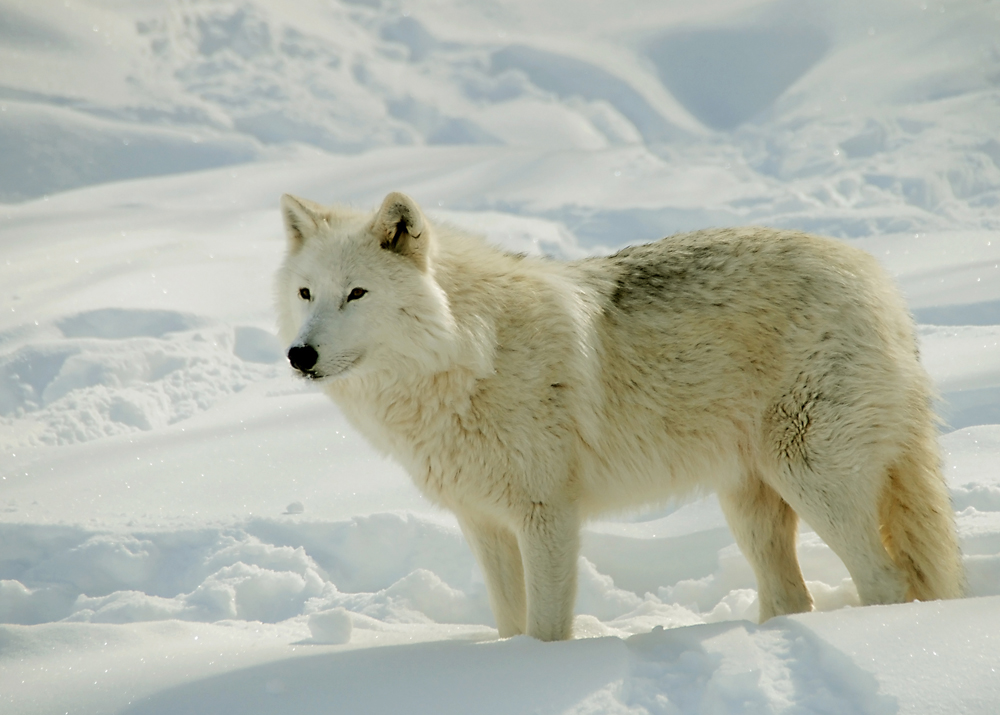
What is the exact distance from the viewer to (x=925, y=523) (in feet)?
11.7

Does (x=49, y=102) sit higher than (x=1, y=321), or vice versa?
(x=49, y=102)

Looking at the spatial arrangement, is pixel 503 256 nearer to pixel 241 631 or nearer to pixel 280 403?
pixel 241 631

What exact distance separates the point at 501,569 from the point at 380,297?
4.53 feet

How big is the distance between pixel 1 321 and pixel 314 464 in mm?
3846

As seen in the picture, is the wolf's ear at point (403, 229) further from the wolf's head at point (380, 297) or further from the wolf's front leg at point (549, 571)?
the wolf's front leg at point (549, 571)

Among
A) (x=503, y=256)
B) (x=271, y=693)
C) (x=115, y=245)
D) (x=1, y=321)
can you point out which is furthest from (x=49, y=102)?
(x=271, y=693)

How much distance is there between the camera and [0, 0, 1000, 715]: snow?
9.04ft

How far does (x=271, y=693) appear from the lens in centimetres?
266

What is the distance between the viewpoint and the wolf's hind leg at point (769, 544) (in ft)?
13.1

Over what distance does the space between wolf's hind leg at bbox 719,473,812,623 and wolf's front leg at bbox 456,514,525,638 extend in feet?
3.46

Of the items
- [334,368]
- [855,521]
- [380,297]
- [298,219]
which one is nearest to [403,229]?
[380,297]

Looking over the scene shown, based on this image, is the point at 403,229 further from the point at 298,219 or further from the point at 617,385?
the point at 617,385

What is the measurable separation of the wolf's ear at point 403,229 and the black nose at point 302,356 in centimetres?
59

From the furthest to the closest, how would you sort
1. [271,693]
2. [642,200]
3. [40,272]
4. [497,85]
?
[497,85] < [642,200] < [40,272] < [271,693]
